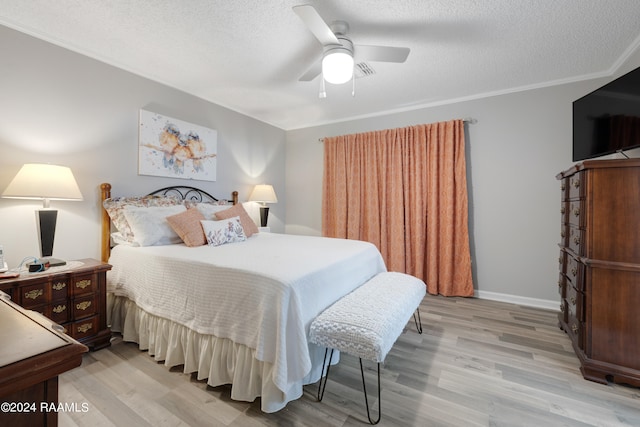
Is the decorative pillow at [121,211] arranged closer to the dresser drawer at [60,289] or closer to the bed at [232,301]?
the bed at [232,301]

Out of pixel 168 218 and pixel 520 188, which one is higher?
pixel 520 188

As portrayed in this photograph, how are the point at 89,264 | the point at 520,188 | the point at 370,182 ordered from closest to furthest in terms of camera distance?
the point at 89,264
the point at 520,188
the point at 370,182

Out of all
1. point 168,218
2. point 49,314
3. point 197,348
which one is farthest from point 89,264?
point 197,348

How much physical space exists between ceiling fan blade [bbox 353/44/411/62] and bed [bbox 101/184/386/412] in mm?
1495

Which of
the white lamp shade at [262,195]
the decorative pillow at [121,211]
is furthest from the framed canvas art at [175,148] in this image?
the white lamp shade at [262,195]

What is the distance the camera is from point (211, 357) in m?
1.71

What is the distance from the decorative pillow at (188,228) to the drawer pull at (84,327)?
0.87m

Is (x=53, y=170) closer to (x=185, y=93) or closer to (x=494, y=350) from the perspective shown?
(x=185, y=93)

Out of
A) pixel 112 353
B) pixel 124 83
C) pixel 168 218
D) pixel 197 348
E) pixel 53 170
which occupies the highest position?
pixel 124 83

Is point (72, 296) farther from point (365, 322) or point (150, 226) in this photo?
point (365, 322)

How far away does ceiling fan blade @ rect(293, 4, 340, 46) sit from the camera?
1.54 metres

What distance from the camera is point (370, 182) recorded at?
394 cm

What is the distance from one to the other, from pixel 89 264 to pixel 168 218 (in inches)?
25.7

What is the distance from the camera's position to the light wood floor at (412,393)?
1.45 metres
